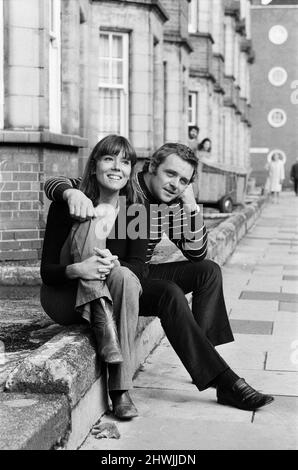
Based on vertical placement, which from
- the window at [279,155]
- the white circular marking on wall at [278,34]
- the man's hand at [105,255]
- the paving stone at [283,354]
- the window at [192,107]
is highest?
the white circular marking on wall at [278,34]

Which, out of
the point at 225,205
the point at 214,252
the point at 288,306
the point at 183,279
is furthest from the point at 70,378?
the point at 225,205

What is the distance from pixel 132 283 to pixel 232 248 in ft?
27.9

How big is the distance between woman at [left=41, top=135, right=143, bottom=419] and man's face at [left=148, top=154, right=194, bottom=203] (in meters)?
0.24

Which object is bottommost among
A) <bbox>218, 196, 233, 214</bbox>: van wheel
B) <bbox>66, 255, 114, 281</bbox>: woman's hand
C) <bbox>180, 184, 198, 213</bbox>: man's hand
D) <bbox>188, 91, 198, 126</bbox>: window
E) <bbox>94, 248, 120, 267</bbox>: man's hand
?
<bbox>218, 196, 233, 214</bbox>: van wheel

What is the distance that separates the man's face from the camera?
5.04m

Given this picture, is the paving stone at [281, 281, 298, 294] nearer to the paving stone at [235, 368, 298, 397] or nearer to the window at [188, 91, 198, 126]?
the paving stone at [235, 368, 298, 397]

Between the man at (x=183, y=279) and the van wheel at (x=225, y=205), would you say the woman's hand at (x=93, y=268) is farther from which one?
the van wheel at (x=225, y=205)

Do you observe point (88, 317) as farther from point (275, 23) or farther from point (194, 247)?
point (275, 23)

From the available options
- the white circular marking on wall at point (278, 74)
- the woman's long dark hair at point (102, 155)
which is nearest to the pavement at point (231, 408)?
the woman's long dark hair at point (102, 155)

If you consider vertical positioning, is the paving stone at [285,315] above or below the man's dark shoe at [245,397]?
below

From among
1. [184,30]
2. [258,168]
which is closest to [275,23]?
[258,168]

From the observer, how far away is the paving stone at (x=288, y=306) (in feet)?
26.2

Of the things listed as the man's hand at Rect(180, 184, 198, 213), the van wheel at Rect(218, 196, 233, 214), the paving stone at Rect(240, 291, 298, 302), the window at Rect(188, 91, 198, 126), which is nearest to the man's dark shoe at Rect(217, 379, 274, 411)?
the man's hand at Rect(180, 184, 198, 213)

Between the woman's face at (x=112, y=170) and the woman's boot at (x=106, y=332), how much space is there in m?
0.67
